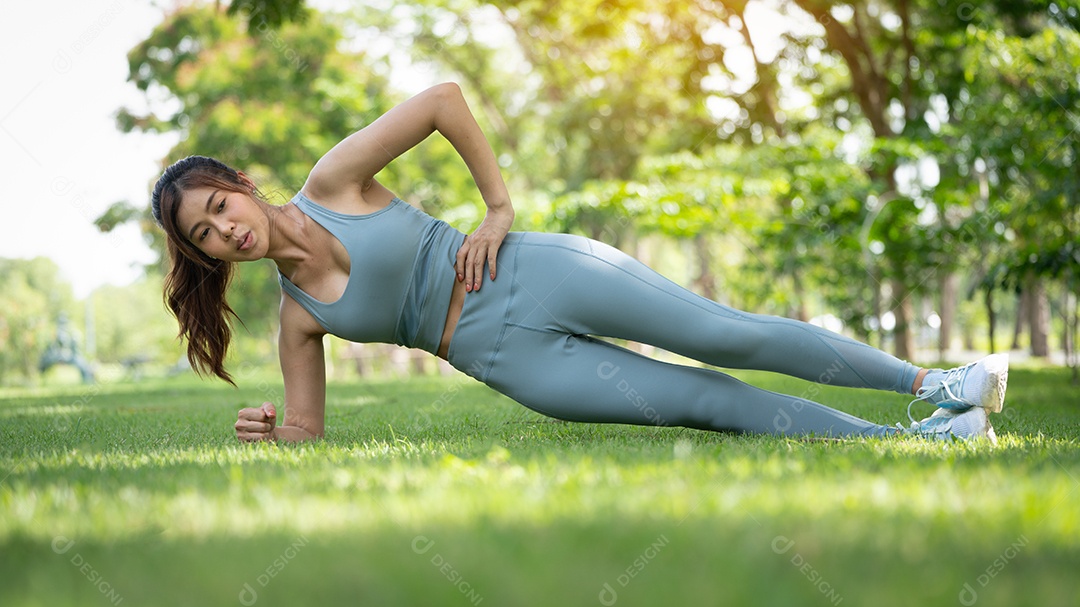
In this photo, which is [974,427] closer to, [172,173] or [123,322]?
[172,173]

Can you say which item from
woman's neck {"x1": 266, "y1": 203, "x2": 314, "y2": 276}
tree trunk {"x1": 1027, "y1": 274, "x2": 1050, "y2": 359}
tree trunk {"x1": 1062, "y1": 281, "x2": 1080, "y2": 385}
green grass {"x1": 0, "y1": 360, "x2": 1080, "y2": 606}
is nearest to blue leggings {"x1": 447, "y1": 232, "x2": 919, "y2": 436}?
green grass {"x1": 0, "y1": 360, "x2": 1080, "y2": 606}

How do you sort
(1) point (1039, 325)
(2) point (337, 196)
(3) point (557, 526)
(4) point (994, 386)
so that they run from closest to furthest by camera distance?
(3) point (557, 526) < (4) point (994, 386) < (2) point (337, 196) < (1) point (1039, 325)

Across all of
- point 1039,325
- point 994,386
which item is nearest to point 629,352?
point 994,386

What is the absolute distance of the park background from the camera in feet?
4.82

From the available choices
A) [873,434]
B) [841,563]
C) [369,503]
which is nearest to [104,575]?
[369,503]

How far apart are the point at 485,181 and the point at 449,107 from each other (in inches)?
12.2

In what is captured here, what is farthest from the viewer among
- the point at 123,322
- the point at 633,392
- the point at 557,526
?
the point at 123,322

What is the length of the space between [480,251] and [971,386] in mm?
1764

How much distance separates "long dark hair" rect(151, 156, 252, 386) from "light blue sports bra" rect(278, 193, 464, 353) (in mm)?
317

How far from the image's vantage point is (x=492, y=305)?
11.0ft

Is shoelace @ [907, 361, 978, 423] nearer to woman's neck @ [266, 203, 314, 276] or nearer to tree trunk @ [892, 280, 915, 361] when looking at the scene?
woman's neck @ [266, 203, 314, 276]

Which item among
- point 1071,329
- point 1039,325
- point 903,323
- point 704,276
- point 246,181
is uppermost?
point 246,181

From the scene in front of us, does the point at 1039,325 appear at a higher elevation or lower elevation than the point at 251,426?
lower

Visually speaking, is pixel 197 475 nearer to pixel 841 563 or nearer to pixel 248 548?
pixel 248 548
